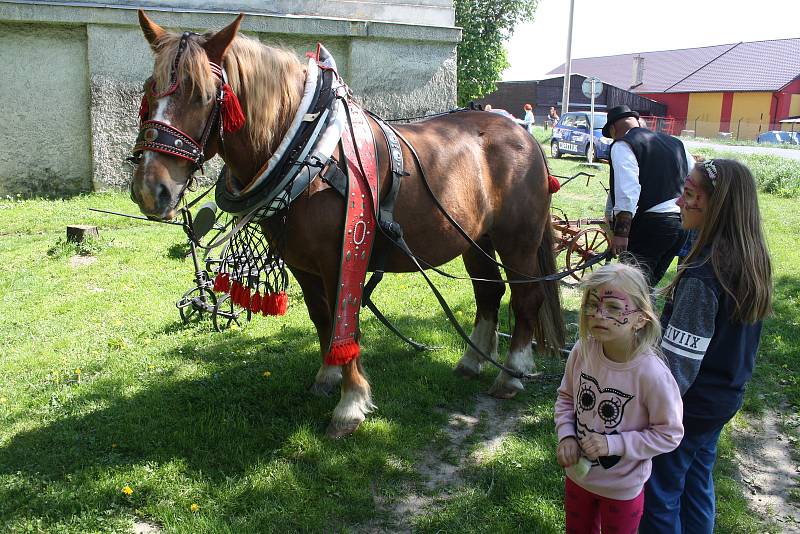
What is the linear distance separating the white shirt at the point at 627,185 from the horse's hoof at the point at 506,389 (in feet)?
4.55

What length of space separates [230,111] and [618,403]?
2041 millimetres

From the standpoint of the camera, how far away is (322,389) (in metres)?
4.05

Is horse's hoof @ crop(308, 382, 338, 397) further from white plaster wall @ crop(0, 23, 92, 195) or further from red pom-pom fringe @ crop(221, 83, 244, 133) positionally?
white plaster wall @ crop(0, 23, 92, 195)

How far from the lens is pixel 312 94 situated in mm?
3197

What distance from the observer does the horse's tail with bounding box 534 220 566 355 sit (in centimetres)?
448

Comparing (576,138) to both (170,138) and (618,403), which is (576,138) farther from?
(618,403)

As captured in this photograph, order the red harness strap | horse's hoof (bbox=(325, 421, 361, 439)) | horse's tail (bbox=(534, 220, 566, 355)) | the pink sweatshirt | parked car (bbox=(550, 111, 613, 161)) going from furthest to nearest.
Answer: parked car (bbox=(550, 111, 613, 161))
horse's tail (bbox=(534, 220, 566, 355))
horse's hoof (bbox=(325, 421, 361, 439))
the red harness strap
the pink sweatshirt

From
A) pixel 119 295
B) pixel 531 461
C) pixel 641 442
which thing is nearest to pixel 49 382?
pixel 119 295

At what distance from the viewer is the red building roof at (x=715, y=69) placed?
45.1 metres

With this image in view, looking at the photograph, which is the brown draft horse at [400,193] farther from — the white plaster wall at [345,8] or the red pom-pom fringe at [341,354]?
the white plaster wall at [345,8]

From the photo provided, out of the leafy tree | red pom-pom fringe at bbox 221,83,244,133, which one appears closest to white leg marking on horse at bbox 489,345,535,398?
red pom-pom fringe at bbox 221,83,244,133

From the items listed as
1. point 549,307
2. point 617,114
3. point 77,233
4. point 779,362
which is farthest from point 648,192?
point 77,233

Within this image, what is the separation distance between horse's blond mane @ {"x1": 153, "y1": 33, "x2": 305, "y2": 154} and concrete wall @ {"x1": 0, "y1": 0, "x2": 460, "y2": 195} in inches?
296

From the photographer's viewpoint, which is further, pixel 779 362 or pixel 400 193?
pixel 779 362
